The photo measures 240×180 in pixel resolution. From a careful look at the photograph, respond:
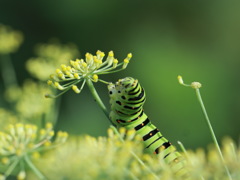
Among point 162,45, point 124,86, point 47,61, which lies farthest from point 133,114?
point 162,45

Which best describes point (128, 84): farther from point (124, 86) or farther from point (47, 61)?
point (47, 61)

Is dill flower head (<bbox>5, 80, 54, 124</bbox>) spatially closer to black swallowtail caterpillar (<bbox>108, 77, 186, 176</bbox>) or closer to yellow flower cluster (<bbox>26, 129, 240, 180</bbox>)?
black swallowtail caterpillar (<bbox>108, 77, 186, 176</bbox>)

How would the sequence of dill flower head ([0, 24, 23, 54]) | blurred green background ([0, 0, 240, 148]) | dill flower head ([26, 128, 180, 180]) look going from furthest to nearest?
1. blurred green background ([0, 0, 240, 148])
2. dill flower head ([0, 24, 23, 54])
3. dill flower head ([26, 128, 180, 180])

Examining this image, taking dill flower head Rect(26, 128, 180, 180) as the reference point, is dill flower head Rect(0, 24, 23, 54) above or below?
above

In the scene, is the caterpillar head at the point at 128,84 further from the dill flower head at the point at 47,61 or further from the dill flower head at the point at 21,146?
the dill flower head at the point at 47,61

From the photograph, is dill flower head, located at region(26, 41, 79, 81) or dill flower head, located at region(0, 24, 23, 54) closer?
dill flower head, located at region(26, 41, 79, 81)

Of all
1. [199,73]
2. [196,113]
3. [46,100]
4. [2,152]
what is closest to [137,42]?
[199,73]

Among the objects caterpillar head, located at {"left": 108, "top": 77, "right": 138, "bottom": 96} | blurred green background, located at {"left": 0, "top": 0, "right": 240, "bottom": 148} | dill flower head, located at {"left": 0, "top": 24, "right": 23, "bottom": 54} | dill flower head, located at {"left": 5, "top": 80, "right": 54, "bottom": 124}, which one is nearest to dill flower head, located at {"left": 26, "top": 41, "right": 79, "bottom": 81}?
dill flower head, located at {"left": 5, "top": 80, "right": 54, "bottom": 124}
